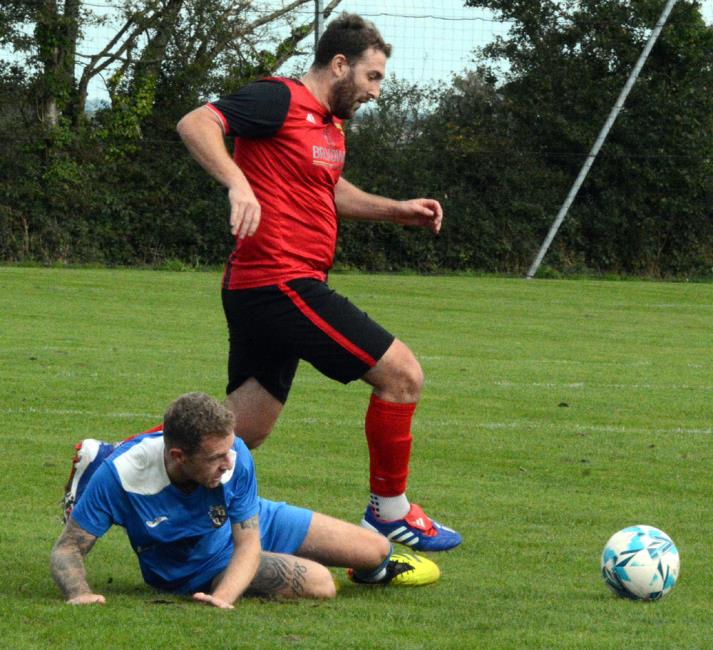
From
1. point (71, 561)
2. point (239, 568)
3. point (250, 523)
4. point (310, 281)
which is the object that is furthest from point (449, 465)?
point (71, 561)

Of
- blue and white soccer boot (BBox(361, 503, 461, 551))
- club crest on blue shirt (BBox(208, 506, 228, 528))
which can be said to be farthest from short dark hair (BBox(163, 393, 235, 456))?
blue and white soccer boot (BBox(361, 503, 461, 551))

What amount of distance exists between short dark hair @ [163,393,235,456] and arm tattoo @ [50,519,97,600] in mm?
520

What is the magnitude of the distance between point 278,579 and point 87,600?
785 millimetres

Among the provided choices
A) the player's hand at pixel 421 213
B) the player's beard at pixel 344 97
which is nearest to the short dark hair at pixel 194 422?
the player's beard at pixel 344 97

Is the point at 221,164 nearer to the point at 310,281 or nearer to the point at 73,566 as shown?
the point at 310,281

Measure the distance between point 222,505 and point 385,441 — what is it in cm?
110

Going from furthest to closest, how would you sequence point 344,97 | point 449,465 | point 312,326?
point 449,465, point 344,97, point 312,326

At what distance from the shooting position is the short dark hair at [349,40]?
593 cm

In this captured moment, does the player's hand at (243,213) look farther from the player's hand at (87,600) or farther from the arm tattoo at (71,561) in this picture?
the player's hand at (87,600)

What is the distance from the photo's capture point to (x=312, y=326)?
5750 mm

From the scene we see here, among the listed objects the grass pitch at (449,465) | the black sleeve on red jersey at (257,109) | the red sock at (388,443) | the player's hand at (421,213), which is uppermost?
the black sleeve on red jersey at (257,109)

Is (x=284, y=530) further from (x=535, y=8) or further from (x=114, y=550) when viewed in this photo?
(x=535, y=8)

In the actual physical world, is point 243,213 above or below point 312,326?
above

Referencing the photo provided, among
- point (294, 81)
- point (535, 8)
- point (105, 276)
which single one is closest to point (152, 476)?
point (294, 81)
